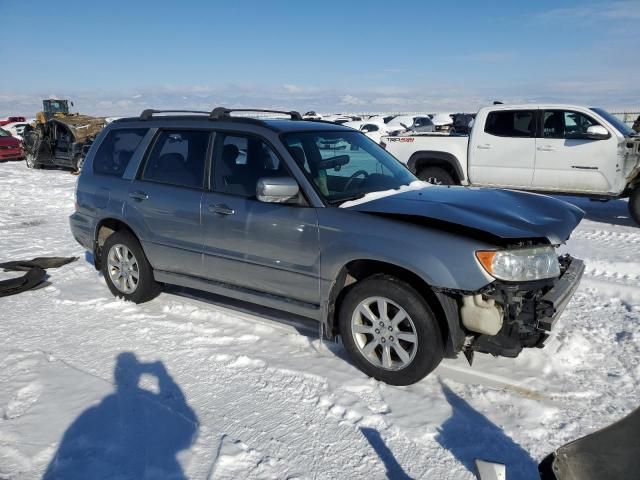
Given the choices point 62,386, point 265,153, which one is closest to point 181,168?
point 265,153

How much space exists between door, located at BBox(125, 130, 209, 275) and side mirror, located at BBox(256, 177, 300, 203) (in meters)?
0.97

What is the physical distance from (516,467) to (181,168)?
3.58m

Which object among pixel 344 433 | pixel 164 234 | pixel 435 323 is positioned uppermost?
pixel 164 234

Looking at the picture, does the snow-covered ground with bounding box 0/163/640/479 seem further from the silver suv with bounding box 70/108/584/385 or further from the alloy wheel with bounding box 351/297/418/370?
the silver suv with bounding box 70/108/584/385

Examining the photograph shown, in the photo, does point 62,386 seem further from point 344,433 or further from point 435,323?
point 435,323

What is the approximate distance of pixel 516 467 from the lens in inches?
110

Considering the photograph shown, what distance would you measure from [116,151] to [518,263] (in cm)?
416

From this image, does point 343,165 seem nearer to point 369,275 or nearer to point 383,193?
point 383,193

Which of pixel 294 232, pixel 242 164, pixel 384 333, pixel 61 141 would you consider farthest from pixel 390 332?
pixel 61 141

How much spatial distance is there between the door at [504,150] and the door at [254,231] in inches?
249

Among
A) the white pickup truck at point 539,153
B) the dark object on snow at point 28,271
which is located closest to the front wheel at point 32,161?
the dark object on snow at point 28,271

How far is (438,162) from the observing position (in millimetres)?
9961

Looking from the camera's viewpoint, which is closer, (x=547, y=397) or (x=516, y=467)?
(x=516, y=467)

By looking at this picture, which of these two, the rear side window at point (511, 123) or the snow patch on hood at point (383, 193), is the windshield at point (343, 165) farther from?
the rear side window at point (511, 123)
